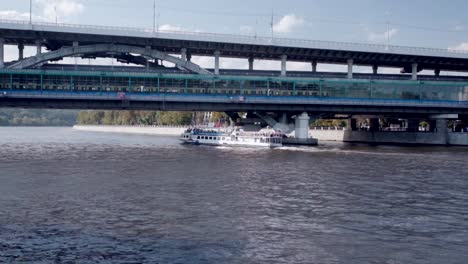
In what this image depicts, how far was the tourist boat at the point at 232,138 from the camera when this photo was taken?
95000mm

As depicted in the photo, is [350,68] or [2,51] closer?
[2,51]

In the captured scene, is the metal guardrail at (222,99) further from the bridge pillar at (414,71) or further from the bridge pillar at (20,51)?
the bridge pillar at (20,51)

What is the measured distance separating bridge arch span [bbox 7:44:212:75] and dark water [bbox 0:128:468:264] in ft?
157

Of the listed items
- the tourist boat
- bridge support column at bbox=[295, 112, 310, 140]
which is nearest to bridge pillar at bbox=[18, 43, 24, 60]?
the tourist boat

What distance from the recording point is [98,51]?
311ft

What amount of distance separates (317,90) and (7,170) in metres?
62.8

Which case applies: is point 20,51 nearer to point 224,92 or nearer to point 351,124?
point 224,92

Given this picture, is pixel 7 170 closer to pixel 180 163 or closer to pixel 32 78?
pixel 180 163

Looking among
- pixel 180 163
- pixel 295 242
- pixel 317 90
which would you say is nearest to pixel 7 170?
pixel 180 163

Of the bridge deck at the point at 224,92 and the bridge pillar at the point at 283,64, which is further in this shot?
the bridge pillar at the point at 283,64

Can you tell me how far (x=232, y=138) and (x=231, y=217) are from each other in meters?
73.2

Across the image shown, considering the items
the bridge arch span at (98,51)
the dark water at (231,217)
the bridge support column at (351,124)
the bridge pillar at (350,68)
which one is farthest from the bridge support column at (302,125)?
the dark water at (231,217)

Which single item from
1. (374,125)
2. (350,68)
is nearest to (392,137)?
(374,125)

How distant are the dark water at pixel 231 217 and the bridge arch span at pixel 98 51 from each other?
47.8 metres
